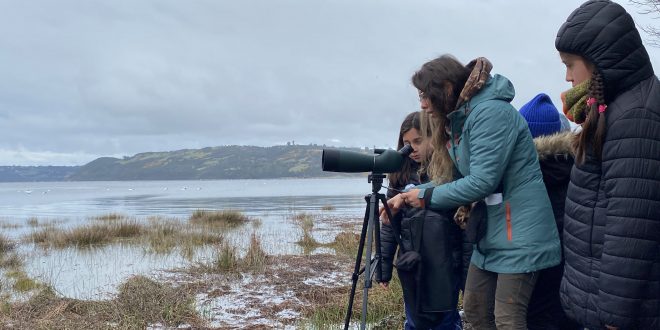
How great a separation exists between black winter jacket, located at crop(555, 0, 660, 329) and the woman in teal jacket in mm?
307

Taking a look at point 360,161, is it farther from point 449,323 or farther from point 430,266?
point 449,323

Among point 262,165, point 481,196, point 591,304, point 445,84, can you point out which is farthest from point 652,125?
point 262,165

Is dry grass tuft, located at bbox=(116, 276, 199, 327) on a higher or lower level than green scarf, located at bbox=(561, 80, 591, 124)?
lower

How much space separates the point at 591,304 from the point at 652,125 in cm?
54

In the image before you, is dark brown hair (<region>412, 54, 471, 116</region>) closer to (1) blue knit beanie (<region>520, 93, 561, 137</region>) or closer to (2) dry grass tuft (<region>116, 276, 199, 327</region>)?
(1) blue knit beanie (<region>520, 93, 561, 137</region>)

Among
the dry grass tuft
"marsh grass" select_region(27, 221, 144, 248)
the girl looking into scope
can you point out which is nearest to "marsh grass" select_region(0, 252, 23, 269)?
"marsh grass" select_region(27, 221, 144, 248)

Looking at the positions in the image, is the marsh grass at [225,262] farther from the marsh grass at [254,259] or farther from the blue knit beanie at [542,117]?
the blue knit beanie at [542,117]

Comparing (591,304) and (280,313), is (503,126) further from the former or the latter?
(280,313)

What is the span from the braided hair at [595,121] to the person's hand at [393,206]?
0.82 m

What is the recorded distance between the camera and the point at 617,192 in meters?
1.36

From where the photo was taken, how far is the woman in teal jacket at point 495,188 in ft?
6.15

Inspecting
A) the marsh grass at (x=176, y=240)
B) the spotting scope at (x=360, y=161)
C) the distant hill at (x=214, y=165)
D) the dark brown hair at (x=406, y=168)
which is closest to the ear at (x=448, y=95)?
the spotting scope at (x=360, y=161)

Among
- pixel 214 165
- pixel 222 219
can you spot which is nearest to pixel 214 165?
pixel 214 165

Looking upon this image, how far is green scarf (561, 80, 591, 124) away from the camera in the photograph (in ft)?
5.09
